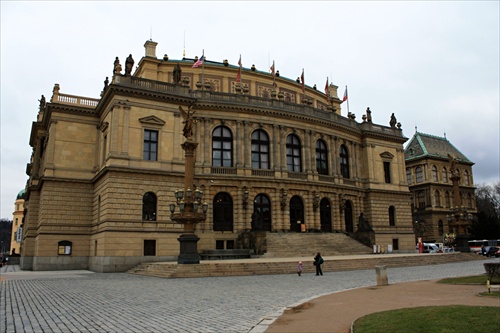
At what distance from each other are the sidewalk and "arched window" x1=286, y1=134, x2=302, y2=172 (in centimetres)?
2922

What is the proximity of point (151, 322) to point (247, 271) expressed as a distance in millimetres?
16964

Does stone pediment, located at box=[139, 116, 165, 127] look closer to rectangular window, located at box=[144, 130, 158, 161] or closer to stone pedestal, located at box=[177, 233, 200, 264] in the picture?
rectangular window, located at box=[144, 130, 158, 161]

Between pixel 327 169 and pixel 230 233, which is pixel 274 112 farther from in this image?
pixel 230 233

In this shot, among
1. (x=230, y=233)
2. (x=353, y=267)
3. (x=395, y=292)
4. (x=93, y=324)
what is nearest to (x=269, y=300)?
(x=395, y=292)

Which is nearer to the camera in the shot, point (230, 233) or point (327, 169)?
point (230, 233)

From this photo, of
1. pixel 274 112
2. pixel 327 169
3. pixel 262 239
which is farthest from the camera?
pixel 327 169

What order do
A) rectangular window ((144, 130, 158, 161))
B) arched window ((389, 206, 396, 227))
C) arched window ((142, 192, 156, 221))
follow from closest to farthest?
arched window ((142, 192, 156, 221))
rectangular window ((144, 130, 158, 161))
arched window ((389, 206, 396, 227))

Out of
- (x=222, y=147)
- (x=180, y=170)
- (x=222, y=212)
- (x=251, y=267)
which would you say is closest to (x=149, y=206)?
(x=180, y=170)

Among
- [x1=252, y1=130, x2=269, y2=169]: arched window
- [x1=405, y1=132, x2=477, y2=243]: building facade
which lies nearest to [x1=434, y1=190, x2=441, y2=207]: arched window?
[x1=405, y1=132, x2=477, y2=243]: building facade

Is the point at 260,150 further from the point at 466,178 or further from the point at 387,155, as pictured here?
the point at 466,178

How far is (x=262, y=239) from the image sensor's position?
38.7 metres

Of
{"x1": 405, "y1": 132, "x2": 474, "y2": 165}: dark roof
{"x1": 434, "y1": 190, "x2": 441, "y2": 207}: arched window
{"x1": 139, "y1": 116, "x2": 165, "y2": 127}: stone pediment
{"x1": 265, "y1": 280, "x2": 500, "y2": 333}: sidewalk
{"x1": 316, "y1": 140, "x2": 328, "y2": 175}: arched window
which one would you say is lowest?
{"x1": 265, "y1": 280, "x2": 500, "y2": 333}: sidewalk

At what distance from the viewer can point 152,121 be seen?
126 feet

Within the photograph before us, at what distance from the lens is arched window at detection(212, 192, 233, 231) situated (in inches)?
1641
